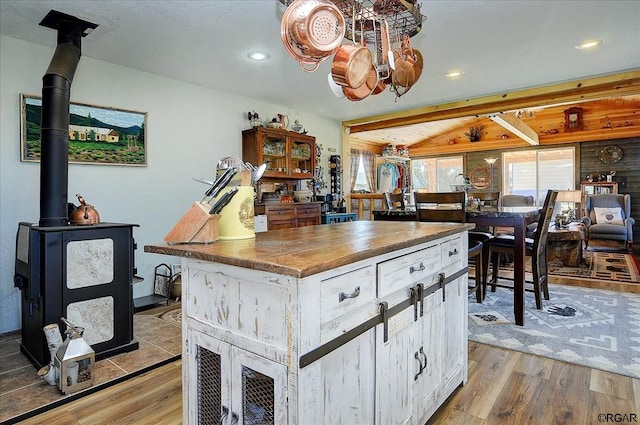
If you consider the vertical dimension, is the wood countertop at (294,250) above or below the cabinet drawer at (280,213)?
below

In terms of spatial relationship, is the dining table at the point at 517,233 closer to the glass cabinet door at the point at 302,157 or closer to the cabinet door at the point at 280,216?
the cabinet door at the point at 280,216

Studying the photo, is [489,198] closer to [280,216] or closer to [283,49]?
[280,216]

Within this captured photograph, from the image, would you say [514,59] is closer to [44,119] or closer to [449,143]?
[44,119]

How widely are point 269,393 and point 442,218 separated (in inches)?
92.6

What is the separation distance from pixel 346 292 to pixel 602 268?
5.65 meters

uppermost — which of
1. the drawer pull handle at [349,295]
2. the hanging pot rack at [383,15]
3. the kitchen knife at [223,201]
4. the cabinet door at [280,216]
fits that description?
the hanging pot rack at [383,15]

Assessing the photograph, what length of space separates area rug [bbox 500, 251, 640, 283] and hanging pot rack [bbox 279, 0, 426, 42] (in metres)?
3.72

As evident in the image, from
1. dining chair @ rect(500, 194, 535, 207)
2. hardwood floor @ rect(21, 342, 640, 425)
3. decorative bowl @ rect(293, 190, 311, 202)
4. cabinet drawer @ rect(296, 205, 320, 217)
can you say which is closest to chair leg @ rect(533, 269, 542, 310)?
hardwood floor @ rect(21, 342, 640, 425)

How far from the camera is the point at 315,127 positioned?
6016 mm

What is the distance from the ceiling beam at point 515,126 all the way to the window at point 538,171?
0.50 m

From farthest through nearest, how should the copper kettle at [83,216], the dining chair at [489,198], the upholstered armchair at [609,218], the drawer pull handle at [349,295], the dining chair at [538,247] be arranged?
1. the upholstered armchair at [609,218]
2. the dining chair at [489,198]
3. the dining chair at [538,247]
4. the copper kettle at [83,216]
5. the drawer pull handle at [349,295]

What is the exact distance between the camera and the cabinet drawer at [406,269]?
4.46ft

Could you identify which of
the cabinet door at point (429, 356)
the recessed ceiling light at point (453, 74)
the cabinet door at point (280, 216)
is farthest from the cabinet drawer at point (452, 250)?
the cabinet door at point (280, 216)

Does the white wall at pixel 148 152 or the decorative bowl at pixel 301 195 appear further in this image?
the decorative bowl at pixel 301 195
